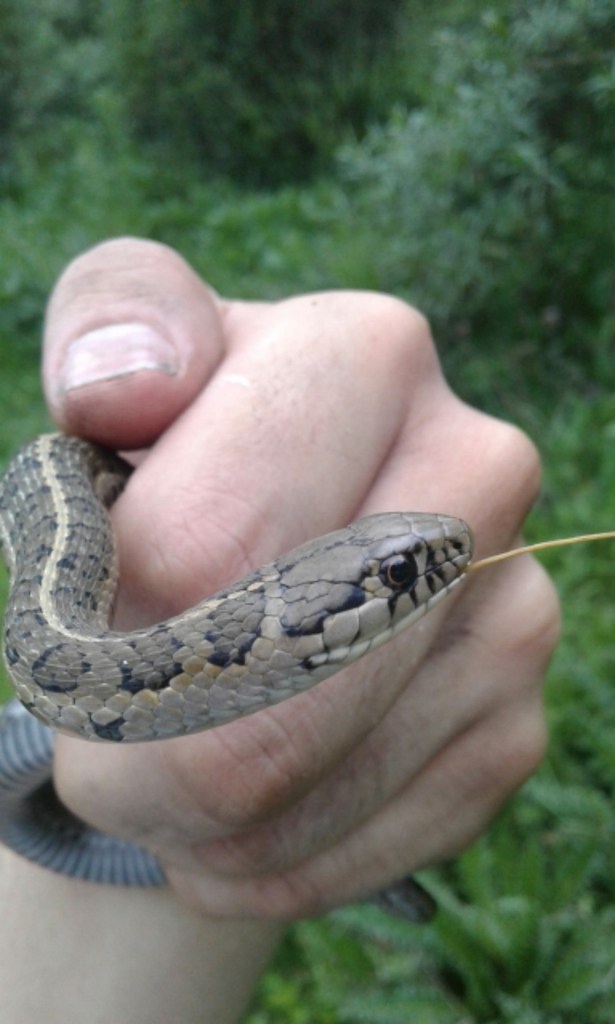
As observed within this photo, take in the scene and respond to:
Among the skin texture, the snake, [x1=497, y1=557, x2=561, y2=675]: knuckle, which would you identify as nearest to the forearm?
the skin texture

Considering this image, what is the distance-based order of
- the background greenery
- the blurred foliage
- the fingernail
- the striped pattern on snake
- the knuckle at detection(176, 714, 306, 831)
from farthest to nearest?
1. the blurred foliage
2. the background greenery
3. the fingernail
4. the knuckle at detection(176, 714, 306, 831)
5. the striped pattern on snake

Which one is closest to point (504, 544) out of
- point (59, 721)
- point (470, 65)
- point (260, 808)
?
point (260, 808)

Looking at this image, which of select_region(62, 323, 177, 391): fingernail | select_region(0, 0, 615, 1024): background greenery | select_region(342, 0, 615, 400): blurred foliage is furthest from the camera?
select_region(342, 0, 615, 400): blurred foliage

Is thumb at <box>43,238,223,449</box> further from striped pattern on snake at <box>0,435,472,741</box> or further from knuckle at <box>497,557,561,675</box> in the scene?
knuckle at <box>497,557,561,675</box>

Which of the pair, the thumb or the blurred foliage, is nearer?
the thumb

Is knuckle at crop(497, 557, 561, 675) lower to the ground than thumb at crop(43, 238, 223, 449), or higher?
lower

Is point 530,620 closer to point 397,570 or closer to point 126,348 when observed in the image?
point 397,570

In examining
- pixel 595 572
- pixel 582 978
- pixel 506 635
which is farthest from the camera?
pixel 595 572

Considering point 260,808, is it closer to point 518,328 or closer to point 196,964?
point 196,964
